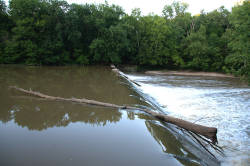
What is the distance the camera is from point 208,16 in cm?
4347

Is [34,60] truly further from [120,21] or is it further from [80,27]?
[120,21]

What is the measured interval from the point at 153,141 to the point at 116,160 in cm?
153

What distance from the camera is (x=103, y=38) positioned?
1367 inches

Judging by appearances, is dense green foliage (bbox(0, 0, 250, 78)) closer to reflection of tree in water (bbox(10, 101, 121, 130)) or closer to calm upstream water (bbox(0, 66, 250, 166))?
calm upstream water (bbox(0, 66, 250, 166))

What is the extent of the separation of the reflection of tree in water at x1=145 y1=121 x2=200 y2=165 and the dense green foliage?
2526cm

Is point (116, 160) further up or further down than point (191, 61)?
further down

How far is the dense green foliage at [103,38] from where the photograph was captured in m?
30.7

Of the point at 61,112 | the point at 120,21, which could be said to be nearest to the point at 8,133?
the point at 61,112

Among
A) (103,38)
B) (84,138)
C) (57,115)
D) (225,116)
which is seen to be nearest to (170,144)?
(84,138)

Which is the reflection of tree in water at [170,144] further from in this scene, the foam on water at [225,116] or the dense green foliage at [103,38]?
the dense green foliage at [103,38]

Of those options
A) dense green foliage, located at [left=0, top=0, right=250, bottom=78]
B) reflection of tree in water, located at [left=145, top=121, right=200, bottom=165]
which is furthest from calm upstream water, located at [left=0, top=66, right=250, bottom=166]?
dense green foliage, located at [left=0, top=0, right=250, bottom=78]

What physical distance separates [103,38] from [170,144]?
31.2m

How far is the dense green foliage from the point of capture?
30.7 metres

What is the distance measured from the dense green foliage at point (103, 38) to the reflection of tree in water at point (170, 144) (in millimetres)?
25260
